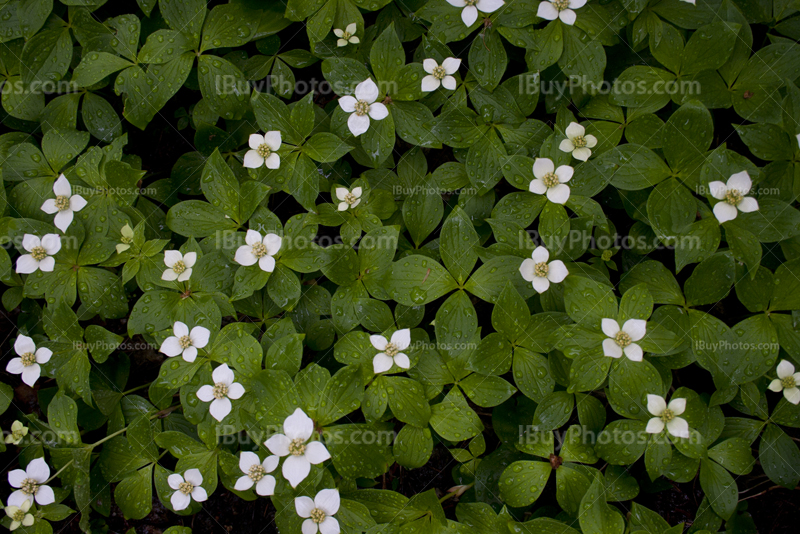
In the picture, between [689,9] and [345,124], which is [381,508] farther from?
[689,9]

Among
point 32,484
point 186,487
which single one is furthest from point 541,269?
point 32,484

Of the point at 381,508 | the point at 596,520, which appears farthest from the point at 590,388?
the point at 381,508

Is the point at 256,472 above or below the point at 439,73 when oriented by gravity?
below

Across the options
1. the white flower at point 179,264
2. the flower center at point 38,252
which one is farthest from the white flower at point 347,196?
the flower center at point 38,252

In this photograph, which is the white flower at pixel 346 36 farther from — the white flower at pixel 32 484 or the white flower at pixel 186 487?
the white flower at pixel 32 484

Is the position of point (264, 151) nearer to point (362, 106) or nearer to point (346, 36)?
point (362, 106)

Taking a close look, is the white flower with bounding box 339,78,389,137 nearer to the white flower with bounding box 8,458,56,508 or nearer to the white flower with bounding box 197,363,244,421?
the white flower with bounding box 197,363,244,421
